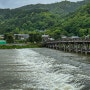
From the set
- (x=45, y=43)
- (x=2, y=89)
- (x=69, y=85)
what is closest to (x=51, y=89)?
(x=69, y=85)

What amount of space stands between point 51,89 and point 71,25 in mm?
174066

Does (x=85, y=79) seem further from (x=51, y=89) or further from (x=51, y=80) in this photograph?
(x=51, y=89)

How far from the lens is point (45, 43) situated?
13775 centimetres

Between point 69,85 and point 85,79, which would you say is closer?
point 69,85

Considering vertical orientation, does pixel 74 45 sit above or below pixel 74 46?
above

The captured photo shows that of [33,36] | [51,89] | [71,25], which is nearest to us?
[51,89]

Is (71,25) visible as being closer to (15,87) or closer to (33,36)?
(33,36)

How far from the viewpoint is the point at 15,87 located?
2550 cm

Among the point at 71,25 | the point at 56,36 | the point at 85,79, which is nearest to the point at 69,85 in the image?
the point at 85,79

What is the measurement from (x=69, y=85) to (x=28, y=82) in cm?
431

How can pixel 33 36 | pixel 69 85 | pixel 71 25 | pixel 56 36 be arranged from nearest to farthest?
pixel 69 85 < pixel 33 36 < pixel 56 36 < pixel 71 25

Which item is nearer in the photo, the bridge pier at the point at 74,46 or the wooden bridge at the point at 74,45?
the wooden bridge at the point at 74,45

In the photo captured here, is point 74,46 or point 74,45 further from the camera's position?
point 74,45

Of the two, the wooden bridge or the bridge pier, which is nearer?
the wooden bridge
